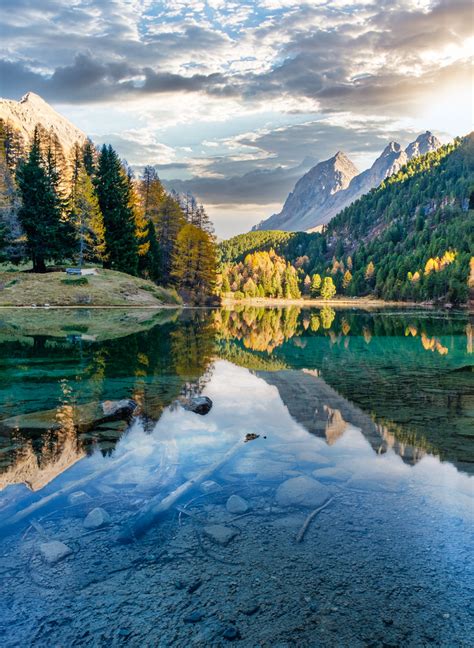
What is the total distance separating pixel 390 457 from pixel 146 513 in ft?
19.1

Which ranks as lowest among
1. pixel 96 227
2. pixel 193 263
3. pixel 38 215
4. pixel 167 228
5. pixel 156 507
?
pixel 156 507

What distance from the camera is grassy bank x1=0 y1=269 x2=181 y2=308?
5817 cm

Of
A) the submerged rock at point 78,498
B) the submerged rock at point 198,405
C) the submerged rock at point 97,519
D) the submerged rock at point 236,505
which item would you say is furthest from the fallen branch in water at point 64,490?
the submerged rock at point 198,405

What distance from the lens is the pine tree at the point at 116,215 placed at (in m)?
71.3

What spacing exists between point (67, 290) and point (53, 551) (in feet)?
188

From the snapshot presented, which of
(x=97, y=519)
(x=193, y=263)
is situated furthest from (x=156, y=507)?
(x=193, y=263)

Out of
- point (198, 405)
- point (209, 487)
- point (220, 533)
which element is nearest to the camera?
point (220, 533)

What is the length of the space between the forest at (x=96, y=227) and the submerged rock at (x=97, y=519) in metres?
61.5

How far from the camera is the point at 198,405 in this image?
1496 cm

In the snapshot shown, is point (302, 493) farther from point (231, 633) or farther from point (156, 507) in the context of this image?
point (231, 633)

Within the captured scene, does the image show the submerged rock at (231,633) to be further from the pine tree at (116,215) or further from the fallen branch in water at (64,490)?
the pine tree at (116,215)

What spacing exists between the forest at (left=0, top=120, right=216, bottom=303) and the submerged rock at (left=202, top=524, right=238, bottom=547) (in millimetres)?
62637

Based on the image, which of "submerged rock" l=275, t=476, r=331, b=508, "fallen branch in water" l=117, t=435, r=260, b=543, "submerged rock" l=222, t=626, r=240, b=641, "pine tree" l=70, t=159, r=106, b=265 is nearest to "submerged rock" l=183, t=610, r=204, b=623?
"submerged rock" l=222, t=626, r=240, b=641

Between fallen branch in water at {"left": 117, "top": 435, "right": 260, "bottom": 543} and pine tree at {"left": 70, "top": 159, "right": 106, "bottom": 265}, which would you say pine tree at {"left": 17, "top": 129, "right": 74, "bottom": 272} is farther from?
fallen branch in water at {"left": 117, "top": 435, "right": 260, "bottom": 543}
